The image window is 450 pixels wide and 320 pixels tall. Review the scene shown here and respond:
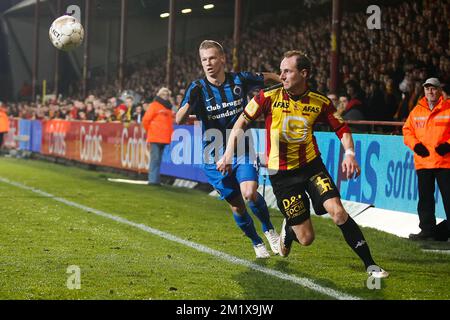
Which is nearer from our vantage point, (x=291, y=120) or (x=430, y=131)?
(x=291, y=120)

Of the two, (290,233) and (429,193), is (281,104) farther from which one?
(429,193)

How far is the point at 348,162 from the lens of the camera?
8.02 metres

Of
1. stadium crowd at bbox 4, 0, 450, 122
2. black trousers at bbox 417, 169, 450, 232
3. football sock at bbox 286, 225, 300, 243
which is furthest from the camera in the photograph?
stadium crowd at bbox 4, 0, 450, 122

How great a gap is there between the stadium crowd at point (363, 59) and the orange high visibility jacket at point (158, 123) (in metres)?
1.44

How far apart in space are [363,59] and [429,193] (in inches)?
385

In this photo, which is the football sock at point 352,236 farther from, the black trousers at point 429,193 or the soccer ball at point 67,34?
the soccer ball at point 67,34

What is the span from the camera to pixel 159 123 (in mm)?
20203

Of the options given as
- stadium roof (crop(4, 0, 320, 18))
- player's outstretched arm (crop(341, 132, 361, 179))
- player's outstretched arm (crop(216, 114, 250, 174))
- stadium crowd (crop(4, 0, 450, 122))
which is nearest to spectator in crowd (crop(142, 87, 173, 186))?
stadium crowd (crop(4, 0, 450, 122))

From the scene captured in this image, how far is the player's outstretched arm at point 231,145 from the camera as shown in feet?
27.2

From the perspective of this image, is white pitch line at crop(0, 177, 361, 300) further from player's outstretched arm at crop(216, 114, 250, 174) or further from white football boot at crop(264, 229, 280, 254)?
player's outstretched arm at crop(216, 114, 250, 174)

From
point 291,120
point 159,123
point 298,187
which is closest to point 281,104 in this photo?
point 291,120

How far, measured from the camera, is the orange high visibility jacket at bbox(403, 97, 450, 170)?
11844 mm

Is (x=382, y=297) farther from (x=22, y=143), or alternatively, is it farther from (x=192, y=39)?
(x=192, y=39)

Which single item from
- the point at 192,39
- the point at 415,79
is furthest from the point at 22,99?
the point at 415,79
